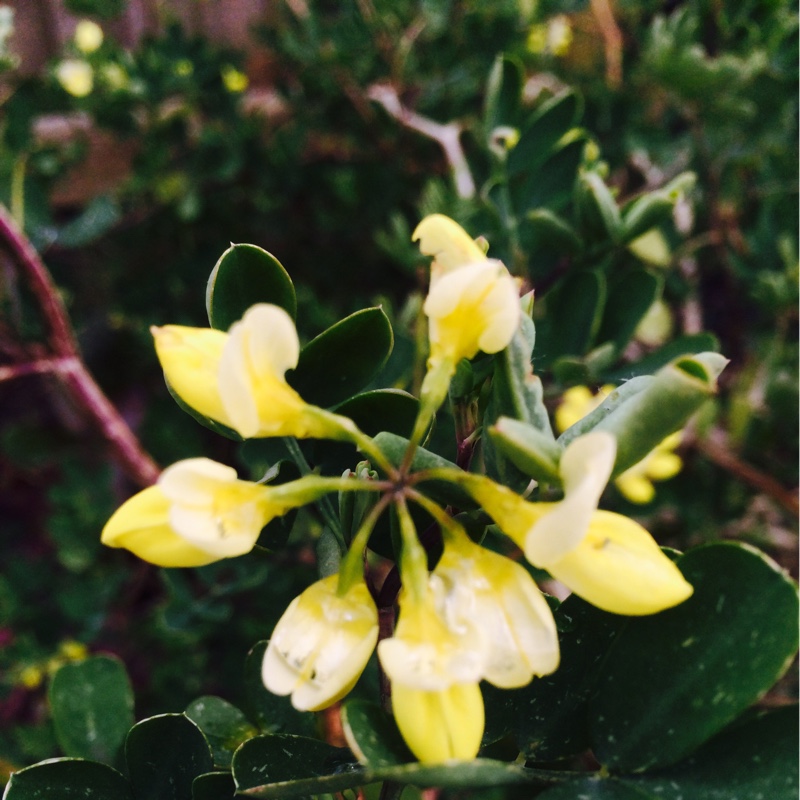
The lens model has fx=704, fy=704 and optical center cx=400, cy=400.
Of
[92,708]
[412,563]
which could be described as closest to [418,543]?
[412,563]

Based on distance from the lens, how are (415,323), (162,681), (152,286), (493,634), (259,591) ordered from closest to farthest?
(493,634) < (415,323) < (259,591) < (162,681) < (152,286)

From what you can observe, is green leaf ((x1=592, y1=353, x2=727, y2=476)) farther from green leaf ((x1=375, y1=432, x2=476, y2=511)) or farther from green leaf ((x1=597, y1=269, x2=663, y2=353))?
green leaf ((x1=597, y1=269, x2=663, y2=353))

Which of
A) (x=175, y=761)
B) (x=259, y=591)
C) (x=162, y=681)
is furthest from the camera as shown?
(x=162, y=681)

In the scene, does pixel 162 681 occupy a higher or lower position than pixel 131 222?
lower

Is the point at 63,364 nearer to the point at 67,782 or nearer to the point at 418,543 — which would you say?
the point at 67,782

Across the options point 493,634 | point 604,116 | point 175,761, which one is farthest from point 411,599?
point 604,116

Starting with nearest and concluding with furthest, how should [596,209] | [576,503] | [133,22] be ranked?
[576,503] < [596,209] < [133,22]

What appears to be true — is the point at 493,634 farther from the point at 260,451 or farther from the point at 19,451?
the point at 19,451

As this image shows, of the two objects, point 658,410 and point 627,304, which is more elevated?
point 658,410
